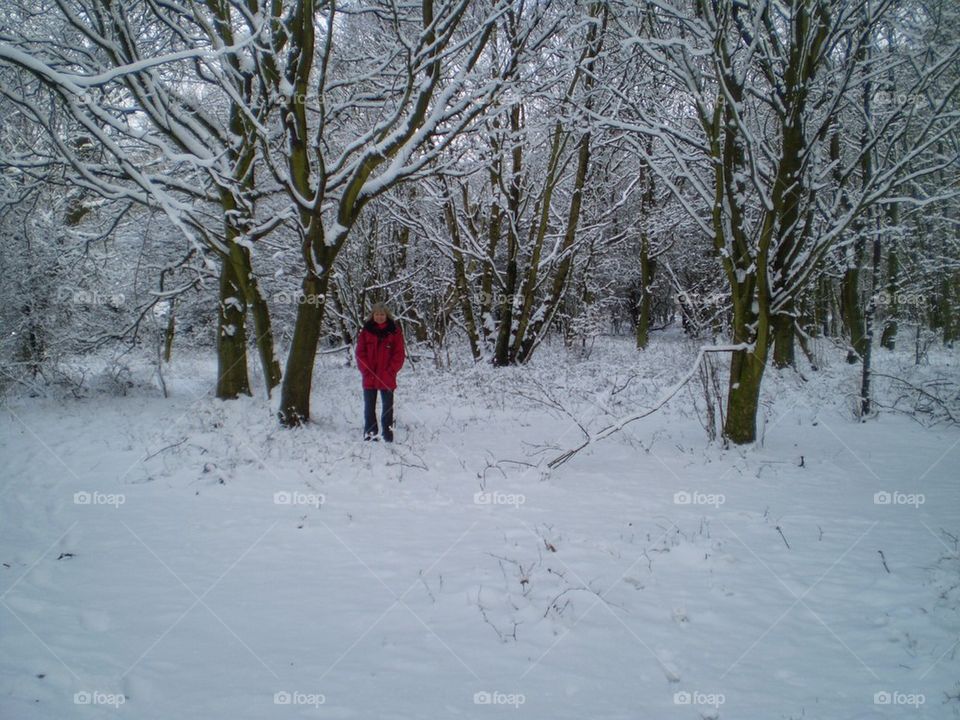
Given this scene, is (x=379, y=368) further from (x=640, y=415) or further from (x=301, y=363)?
(x=640, y=415)

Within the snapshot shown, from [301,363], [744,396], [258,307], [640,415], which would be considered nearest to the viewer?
[640,415]

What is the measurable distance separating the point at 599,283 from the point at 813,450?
22.2 meters

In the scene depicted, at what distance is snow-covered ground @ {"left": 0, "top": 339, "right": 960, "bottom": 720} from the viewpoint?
2.65 m

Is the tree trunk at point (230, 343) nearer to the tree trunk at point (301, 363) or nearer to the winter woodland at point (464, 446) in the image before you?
the winter woodland at point (464, 446)

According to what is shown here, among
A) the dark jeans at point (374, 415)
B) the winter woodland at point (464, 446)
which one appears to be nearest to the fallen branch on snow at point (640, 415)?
the winter woodland at point (464, 446)

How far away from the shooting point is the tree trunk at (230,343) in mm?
10438

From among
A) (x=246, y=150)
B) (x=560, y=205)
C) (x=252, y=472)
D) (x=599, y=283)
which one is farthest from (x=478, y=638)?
(x=599, y=283)

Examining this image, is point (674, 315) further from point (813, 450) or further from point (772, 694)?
point (772, 694)

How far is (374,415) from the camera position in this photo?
7.89 m

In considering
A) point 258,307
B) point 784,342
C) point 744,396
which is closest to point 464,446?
point 744,396

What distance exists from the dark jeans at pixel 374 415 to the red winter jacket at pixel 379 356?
0.34 feet

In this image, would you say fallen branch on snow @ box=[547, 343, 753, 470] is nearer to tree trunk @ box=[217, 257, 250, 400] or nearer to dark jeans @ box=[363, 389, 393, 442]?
dark jeans @ box=[363, 389, 393, 442]

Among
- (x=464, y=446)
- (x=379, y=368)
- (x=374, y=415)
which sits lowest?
(x=464, y=446)

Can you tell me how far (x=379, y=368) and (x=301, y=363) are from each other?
133 centimetres
